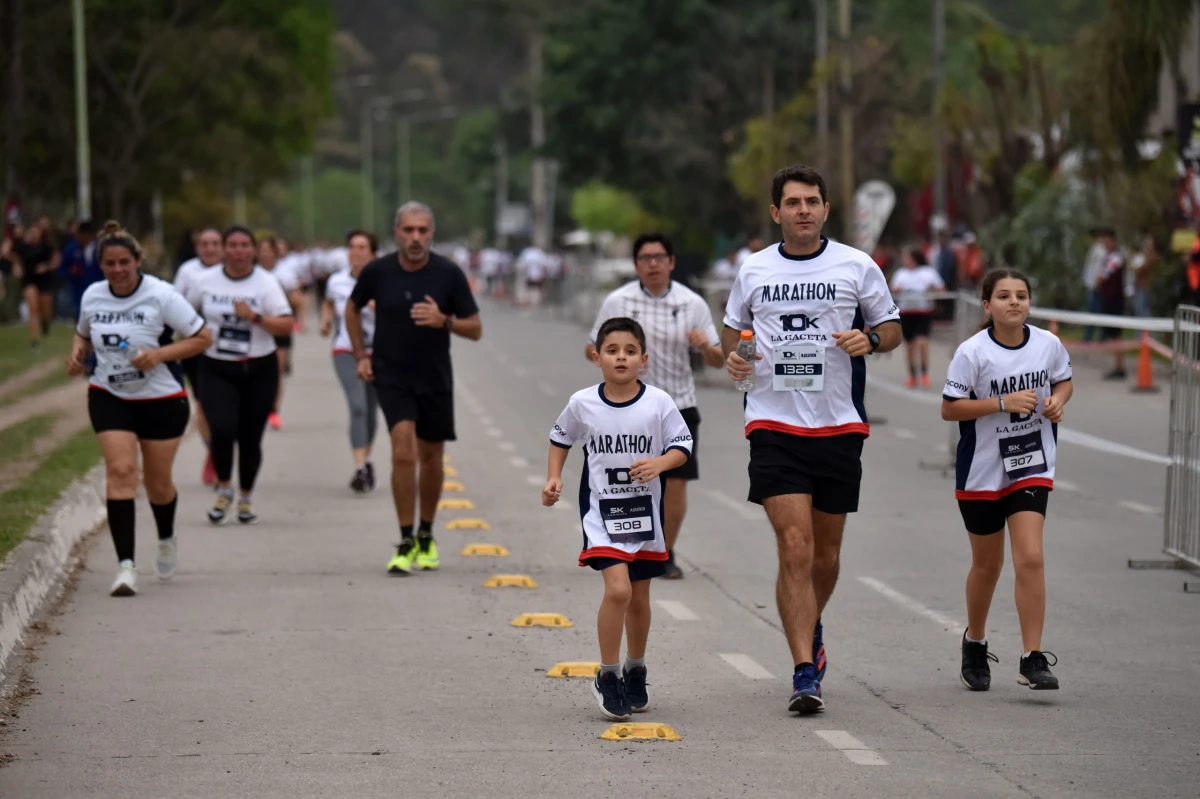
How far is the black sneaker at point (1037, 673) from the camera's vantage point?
26.5ft

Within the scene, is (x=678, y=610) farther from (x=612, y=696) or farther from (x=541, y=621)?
(x=612, y=696)

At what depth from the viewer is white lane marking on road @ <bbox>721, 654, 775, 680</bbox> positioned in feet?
28.3

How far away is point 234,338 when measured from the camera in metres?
13.7

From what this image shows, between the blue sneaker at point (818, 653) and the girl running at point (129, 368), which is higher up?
the girl running at point (129, 368)

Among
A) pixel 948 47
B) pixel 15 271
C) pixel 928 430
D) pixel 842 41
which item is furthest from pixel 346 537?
pixel 948 47

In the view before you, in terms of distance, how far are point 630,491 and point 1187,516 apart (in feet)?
16.4

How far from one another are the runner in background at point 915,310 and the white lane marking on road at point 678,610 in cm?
1470

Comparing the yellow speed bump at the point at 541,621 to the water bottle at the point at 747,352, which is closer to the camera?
the water bottle at the point at 747,352

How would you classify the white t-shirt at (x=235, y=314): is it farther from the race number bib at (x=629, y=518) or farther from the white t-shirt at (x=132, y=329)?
the race number bib at (x=629, y=518)

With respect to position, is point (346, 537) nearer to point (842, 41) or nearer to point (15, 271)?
point (15, 271)

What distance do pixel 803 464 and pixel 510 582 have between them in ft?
11.9

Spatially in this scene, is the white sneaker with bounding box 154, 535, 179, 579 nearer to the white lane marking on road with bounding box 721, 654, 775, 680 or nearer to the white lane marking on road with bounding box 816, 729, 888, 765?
the white lane marking on road with bounding box 721, 654, 775, 680

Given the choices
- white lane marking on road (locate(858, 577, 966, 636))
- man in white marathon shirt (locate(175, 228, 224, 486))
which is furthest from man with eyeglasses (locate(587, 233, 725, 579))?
man in white marathon shirt (locate(175, 228, 224, 486))

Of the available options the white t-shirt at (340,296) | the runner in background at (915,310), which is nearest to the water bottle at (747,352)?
the white t-shirt at (340,296)
